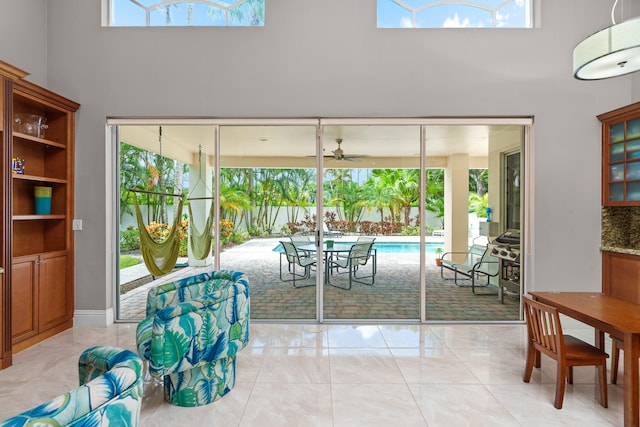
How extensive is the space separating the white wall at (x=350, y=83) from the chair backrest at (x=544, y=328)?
1540 mm

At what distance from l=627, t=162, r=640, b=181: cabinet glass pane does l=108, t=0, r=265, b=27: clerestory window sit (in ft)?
13.1

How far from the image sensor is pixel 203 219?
13.1 ft

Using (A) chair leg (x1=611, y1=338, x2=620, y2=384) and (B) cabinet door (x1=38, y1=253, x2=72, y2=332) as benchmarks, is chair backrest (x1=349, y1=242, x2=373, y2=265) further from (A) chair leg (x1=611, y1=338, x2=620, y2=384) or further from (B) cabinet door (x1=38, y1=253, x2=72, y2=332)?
(B) cabinet door (x1=38, y1=253, x2=72, y2=332)

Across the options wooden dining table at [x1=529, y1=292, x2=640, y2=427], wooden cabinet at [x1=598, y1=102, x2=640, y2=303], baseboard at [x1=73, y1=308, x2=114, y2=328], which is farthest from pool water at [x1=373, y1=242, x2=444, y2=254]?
baseboard at [x1=73, y1=308, x2=114, y2=328]

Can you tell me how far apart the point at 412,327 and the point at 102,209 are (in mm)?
3490

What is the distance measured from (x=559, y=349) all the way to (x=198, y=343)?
2.15 metres

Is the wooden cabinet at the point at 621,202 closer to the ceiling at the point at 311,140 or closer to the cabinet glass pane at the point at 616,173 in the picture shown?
the cabinet glass pane at the point at 616,173

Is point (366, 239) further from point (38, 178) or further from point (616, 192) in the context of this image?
point (38, 178)

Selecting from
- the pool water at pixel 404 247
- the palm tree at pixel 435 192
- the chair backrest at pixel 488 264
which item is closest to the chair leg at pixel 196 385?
the pool water at pixel 404 247

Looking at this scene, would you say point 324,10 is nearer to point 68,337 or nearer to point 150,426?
point 150,426

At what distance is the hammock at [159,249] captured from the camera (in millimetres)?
3873

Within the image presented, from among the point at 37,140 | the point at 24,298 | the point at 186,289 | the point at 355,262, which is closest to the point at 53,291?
the point at 24,298

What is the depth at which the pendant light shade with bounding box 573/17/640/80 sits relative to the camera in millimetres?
1787

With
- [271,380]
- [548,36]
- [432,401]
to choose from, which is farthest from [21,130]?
[548,36]
